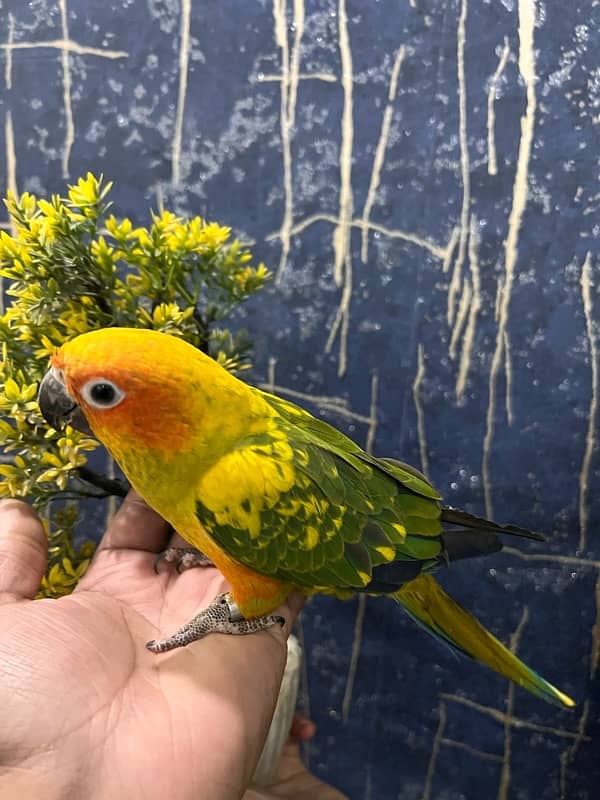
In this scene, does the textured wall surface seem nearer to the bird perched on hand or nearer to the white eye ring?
the bird perched on hand

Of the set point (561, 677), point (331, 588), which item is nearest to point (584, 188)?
point (331, 588)

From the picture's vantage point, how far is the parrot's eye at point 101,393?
0.59m

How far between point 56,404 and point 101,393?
6cm

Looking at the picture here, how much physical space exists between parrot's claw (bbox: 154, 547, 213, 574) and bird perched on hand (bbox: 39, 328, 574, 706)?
0.12 meters

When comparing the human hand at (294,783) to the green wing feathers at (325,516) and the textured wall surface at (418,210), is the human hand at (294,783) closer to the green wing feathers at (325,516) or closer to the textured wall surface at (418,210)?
the textured wall surface at (418,210)

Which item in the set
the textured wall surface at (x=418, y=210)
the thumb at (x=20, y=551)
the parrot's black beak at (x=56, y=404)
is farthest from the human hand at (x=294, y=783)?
the parrot's black beak at (x=56, y=404)

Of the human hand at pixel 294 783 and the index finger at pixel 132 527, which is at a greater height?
the index finger at pixel 132 527

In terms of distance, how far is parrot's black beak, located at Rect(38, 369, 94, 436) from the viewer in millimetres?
619

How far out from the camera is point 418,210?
0.91 metres

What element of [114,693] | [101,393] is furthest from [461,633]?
[101,393]

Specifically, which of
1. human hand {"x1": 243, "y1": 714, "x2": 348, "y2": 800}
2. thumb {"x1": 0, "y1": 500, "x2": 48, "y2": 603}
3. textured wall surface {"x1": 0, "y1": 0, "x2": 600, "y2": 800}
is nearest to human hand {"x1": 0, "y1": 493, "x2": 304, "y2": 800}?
thumb {"x1": 0, "y1": 500, "x2": 48, "y2": 603}

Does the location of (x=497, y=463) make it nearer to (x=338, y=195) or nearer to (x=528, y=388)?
(x=528, y=388)

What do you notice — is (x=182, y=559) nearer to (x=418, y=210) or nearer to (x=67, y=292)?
(x=67, y=292)

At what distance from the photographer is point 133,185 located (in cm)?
96
